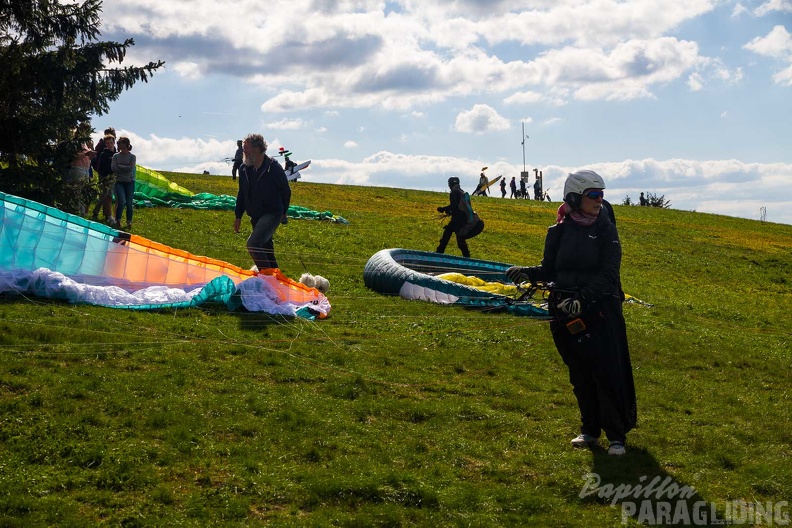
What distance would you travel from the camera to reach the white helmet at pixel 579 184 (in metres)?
7.22

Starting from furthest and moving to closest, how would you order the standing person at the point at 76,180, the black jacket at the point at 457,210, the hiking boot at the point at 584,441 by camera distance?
the black jacket at the point at 457,210 < the standing person at the point at 76,180 < the hiking boot at the point at 584,441

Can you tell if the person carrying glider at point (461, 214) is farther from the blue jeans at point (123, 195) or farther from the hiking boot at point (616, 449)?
the hiking boot at point (616, 449)

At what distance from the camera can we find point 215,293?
37.9 ft

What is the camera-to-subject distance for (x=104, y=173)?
18.2 meters

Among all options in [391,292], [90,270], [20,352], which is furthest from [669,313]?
[20,352]

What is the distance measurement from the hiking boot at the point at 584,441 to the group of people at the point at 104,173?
9.87 m

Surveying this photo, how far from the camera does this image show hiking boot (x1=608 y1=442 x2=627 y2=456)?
23.6ft

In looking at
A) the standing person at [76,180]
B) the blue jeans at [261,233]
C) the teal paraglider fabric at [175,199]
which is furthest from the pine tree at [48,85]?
the teal paraglider fabric at [175,199]

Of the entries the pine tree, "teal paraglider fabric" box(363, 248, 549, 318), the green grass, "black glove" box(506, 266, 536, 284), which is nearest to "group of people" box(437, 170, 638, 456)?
"black glove" box(506, 266, 536, 284)

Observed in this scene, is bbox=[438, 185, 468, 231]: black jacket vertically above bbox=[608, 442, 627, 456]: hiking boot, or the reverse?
bbox=[438, 185, 468, 231]: black jacket

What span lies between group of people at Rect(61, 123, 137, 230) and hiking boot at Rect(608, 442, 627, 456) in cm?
1019

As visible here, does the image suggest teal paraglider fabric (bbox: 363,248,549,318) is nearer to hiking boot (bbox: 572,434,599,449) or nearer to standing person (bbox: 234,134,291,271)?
standing person (bbox: 234,134,291,271)

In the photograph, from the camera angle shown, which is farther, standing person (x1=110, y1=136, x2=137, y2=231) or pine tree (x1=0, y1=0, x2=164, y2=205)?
standing person (x1=110, y1=136, x2=137, y2=231)

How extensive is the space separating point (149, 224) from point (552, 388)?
41.7ft
